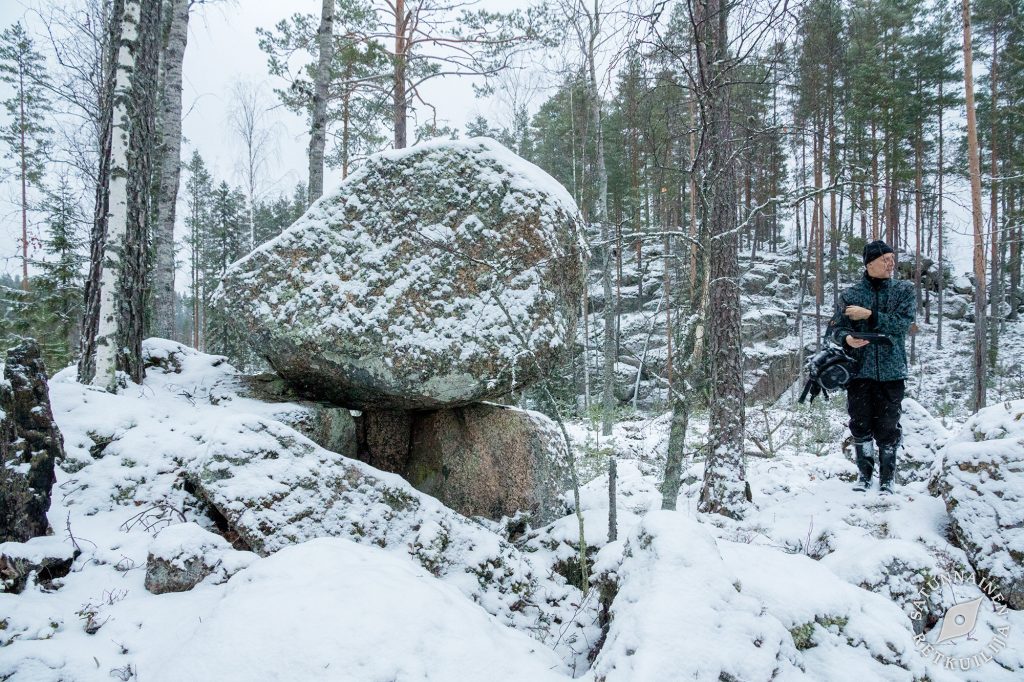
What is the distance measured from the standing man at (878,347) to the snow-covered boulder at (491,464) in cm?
250

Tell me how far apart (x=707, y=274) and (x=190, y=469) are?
126 inches

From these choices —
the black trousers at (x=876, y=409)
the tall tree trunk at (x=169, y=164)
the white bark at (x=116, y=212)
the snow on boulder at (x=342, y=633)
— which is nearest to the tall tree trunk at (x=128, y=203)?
the white bark at (x=116, y=212)

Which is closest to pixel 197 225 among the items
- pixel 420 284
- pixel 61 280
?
pixel 61 280

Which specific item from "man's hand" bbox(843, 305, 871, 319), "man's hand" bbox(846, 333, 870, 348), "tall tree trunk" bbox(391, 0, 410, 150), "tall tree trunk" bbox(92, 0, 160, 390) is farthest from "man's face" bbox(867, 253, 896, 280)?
"tall tree trunk" bbox(391, 0, 410, 150)

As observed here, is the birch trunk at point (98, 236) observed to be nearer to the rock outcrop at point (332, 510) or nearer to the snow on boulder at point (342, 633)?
the rock outcrop at point (332, 510)

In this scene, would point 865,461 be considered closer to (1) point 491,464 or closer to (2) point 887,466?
(2) point 887,466

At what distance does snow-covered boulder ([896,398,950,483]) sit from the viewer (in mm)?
4531

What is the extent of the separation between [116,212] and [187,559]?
3.33 m

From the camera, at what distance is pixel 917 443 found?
15.3ft

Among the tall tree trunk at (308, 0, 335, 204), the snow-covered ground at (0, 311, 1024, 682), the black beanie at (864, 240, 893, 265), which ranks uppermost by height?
the tall tree trunk at (308, 0, 335, 204)

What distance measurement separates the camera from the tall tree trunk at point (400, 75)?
27.6 ft

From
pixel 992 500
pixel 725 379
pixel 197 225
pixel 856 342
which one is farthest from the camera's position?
pixel 197 225

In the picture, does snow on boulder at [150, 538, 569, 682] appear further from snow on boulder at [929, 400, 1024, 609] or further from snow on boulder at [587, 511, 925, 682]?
snow on boulder at [929, 400, 1024, 609]

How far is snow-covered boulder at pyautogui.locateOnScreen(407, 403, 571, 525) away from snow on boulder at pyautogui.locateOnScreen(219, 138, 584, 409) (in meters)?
0.43
